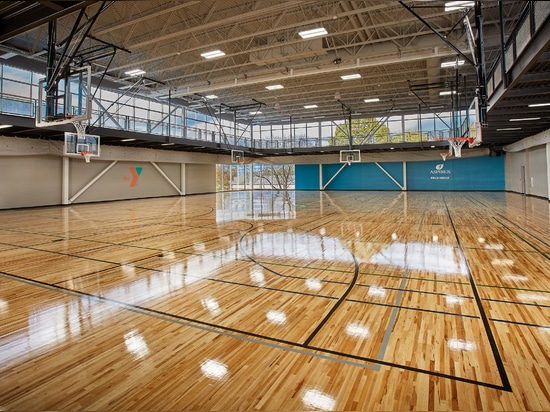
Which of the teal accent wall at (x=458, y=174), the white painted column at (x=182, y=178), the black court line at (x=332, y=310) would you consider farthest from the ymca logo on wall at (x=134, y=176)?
the teal accent wall at (x=458, y=174)

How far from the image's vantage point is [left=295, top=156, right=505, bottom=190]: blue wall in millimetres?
30281

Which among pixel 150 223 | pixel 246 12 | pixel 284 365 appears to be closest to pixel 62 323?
pixel 284 365

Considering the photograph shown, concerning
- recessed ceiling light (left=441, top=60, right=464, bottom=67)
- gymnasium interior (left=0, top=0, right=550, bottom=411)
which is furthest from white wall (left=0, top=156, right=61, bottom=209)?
recessed ceiling light (left=441, top=60, right=464, bottom=67)

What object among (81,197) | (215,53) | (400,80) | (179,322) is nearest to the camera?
(179,322)

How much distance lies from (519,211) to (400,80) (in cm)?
1034

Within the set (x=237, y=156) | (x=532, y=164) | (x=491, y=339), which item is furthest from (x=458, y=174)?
(x=491, y=339)

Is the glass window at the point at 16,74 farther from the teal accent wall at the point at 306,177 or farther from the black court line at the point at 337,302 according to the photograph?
the teal accent wall at the point at 306,177

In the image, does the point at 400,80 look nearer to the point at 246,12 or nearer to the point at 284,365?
the point at 246,12

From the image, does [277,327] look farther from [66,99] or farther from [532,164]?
[532,164]

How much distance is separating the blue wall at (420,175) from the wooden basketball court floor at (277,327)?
2518cm

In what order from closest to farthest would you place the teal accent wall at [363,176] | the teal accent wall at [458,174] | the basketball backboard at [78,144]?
the basketball backboard at [78,144] → the teal accent wall at [458,174] → the teal accent wall at [363,176]

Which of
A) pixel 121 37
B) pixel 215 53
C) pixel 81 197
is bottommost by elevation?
pixel 81 197

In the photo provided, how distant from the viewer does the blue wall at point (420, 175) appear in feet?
99.3

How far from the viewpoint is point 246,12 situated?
12.4 metres
